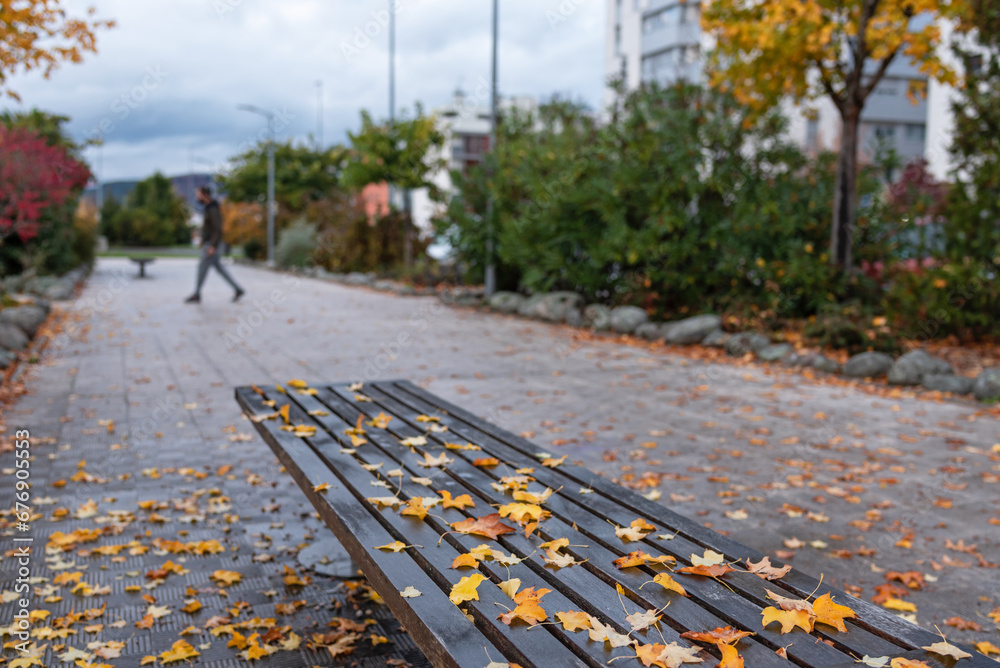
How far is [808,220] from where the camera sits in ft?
35.1

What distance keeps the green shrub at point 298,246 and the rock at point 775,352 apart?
21.0 meters

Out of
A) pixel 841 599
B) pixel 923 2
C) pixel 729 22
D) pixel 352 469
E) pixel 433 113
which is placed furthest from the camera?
pixel 433 113

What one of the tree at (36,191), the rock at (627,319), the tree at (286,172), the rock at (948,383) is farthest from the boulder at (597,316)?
the tree at (286,172)

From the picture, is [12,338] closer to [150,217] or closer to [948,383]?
[948,383]

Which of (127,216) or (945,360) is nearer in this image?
(945,360)

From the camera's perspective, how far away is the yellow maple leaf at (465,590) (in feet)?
6.41

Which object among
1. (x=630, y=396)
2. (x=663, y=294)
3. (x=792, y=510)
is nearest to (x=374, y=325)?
(x=663, y=294)

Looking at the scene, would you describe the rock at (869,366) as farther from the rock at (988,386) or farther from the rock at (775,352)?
the rock at (988,386)

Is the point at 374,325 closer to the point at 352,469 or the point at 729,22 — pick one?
the point at 729,22

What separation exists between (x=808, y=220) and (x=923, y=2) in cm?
298

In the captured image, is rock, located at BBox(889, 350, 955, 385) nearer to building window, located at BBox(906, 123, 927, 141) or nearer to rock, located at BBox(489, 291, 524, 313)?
rock, located at BBox(489, 291, 524, 313)

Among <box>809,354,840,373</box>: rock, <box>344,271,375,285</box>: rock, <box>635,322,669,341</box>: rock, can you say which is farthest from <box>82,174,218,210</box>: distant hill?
<box>809,354,840,373</box>: rock

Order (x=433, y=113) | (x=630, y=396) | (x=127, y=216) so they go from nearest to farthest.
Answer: (x=630, y=396) < (x=433, y=113) < (x=127, y=216)

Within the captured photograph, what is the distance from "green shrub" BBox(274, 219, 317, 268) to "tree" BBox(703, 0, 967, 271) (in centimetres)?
2008
